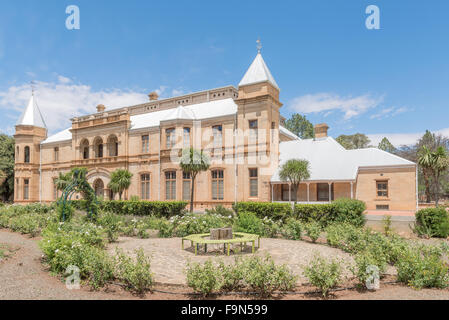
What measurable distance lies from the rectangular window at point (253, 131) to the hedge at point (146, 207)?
23.5ft

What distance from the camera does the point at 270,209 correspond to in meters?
15.6

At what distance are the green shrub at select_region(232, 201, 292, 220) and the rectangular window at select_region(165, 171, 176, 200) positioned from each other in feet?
36.5

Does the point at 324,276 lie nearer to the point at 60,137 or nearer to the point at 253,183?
the point at 253,183

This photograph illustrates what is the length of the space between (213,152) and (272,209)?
405 inches

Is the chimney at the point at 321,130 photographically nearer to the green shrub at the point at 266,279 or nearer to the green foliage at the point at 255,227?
the green foliage at the point at 255,227

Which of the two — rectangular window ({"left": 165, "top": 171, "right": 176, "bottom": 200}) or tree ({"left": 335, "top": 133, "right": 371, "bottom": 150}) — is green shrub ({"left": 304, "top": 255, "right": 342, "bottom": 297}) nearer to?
rectangular window ({"left": 165, "top": 171, "right": 176, "bottom": 200})

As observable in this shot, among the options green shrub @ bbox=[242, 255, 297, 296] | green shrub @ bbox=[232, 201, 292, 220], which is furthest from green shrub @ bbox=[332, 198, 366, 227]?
green shrub @ bbox=[242, 255, 297, 296]

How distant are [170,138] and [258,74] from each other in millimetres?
9518

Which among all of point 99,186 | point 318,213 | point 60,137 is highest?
point 60,137

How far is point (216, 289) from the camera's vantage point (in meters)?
5.89

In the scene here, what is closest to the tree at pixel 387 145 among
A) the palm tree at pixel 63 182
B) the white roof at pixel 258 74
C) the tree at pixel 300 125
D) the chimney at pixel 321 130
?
the tree at pixel 300 125

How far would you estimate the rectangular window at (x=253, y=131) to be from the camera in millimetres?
22891

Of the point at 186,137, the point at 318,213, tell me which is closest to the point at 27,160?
the point at 186,137

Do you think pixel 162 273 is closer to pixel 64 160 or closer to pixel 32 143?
pixel 64 160
